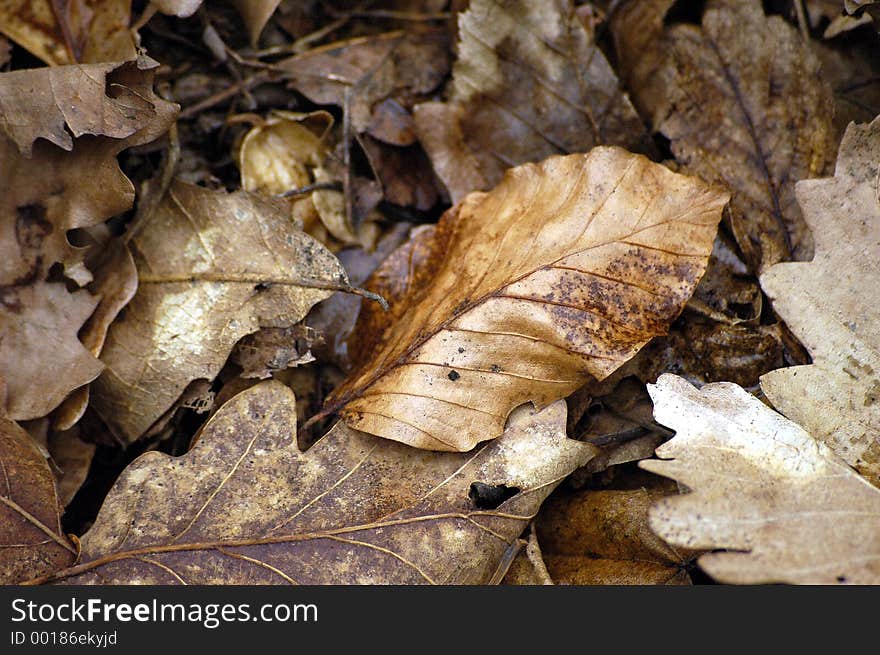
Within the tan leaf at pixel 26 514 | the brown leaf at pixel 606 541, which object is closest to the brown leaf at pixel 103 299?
the tan leaf at pixel 26 514

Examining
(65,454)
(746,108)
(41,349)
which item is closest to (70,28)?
(41,349)

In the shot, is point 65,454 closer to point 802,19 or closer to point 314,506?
point 314,506

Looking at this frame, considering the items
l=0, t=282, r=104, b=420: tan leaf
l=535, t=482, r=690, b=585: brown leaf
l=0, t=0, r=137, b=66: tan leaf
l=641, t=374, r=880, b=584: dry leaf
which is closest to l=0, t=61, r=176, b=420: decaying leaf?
l=0, t=282, r=104, b=420: tan leaf

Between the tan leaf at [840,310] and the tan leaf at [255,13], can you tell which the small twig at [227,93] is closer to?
the tan leaf at [255,13]
